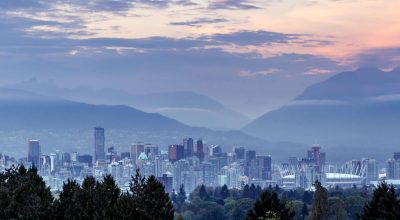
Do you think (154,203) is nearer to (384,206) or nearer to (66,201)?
(66,201)

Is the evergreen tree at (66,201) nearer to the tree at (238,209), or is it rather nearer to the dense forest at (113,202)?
the dense forest at (113,202)

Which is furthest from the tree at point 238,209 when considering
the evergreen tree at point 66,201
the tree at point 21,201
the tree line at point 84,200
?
the tree at point 21,201

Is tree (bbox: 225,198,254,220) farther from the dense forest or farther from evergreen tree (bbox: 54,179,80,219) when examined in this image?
evergreen tree (bbox: 54,179,80,219)

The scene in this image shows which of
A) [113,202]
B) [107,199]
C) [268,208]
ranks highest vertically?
[107,199]

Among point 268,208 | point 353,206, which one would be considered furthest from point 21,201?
point 353,206

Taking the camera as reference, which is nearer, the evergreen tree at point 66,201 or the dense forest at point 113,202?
the dense forest at point 113,202

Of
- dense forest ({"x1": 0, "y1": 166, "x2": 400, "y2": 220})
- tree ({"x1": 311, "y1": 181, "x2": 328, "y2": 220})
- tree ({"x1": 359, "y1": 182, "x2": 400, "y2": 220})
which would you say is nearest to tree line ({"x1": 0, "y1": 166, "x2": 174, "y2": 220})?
dense forest ({"x1": 0, "y1": 166, "x2": 400, "y2": 220})

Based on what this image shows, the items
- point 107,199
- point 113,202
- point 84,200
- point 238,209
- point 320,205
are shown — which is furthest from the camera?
point 238,209

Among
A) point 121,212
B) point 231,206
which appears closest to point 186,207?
point 231,206

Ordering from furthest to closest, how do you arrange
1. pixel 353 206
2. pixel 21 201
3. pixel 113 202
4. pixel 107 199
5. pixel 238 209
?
pixel 238 209
pixel 353 206
pixel 21 201
pixel 113 202
pixel 107 199

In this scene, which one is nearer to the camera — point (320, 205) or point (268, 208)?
point (268, 208)
